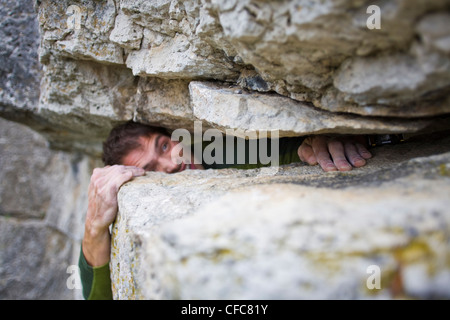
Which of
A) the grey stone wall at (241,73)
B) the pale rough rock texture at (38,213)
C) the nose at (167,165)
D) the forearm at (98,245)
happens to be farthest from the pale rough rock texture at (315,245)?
the pale rough rock texture at (38,213)

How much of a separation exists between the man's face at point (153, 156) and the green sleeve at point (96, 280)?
23.5 inches

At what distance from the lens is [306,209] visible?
787 mm

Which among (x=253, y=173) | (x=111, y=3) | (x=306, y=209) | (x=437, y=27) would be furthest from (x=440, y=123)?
(x=111, y=3)

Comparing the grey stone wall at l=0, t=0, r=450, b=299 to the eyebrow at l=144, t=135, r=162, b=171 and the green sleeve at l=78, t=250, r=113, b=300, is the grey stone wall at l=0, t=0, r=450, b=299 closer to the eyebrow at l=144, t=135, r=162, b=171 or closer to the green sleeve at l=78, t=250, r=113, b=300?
the eyebrow at l=144, t=135, r=162, b=171

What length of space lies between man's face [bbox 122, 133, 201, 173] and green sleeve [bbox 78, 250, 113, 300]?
60 cm

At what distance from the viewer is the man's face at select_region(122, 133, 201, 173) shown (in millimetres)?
2021

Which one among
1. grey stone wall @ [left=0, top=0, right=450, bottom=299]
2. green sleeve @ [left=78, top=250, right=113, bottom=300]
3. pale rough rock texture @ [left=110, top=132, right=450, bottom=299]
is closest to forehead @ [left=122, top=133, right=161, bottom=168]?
grey stone wall @ [left=0, top=0, right=450, bottom=299]

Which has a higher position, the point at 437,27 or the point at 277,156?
the point at 437,27

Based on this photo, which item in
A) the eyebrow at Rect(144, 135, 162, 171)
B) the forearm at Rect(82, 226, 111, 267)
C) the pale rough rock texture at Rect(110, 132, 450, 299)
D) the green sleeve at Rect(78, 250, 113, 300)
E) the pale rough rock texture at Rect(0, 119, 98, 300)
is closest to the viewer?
the pale rough rock texture at Rect(110, 132, 450, 299)

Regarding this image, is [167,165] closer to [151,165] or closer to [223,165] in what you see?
[151,165]

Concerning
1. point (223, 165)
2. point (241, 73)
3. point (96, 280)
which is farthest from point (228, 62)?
point (96, 280)

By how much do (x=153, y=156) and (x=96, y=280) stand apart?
29.1 inches

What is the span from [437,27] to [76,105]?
178cm

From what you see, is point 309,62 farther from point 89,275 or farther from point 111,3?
point 89,275
